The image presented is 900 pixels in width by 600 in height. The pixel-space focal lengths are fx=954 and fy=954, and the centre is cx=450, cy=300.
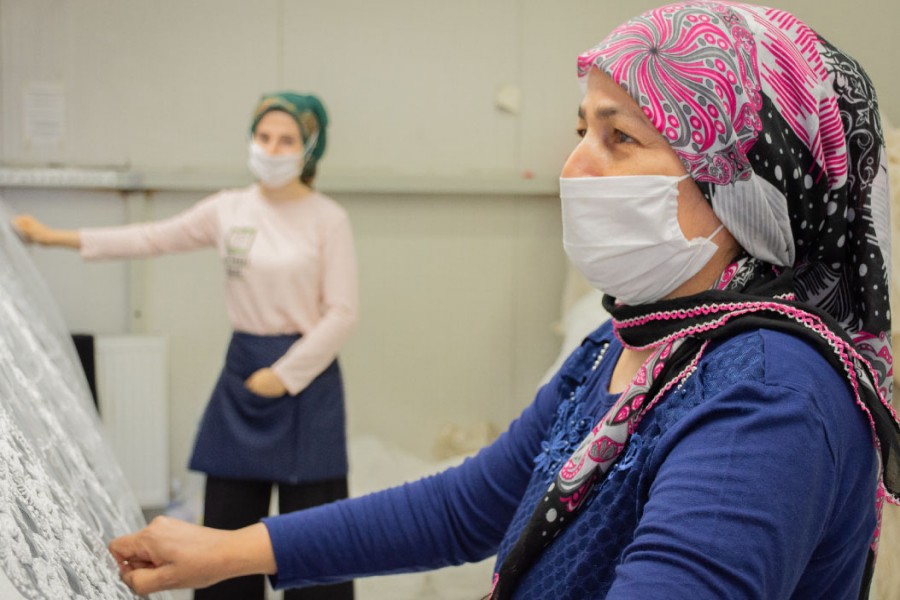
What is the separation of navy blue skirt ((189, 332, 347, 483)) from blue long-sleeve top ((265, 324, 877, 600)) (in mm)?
1422

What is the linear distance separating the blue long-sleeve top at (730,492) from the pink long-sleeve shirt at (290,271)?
142 cm

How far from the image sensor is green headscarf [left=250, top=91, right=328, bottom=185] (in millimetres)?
2516

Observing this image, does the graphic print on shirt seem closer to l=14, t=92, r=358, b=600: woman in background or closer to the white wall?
l=14, t=92, r=358, b=600: woman in background

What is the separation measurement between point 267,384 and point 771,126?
66.7 inches

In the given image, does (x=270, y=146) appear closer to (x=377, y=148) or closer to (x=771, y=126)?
(x=377, y=148)

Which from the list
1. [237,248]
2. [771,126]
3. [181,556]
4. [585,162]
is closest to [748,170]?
[771,126]

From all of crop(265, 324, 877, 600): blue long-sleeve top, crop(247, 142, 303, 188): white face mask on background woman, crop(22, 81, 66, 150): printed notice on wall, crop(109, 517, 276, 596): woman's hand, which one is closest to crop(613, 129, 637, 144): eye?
crop(265, 324, 877, 600): blue long-sleeve top

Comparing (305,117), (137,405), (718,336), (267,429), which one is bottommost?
(137,405)

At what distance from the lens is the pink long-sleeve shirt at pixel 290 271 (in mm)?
2357

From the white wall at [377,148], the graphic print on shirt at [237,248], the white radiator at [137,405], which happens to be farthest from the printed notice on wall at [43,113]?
the graphic print on shirt at [237,248]

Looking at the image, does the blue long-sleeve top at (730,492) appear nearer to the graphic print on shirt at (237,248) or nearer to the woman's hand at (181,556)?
the woman's hand at (181,556)

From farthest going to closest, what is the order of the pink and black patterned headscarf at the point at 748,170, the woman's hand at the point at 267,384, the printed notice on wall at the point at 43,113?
the printed notice on wall at the point at 43,113, the woman's hand at the point at 267,384, the pink and black patterned headscarf at the point at 748,170

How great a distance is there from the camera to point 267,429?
2.35 m

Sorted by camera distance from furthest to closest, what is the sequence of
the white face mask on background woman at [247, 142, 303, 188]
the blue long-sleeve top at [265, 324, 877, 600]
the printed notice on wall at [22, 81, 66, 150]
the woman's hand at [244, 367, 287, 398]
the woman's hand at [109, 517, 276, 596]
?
the printed notice on wall at [22, 81, 66, 150] < the white face mask on background woman at [247, 142, 303, 188] < the woman's hand at [244, 367, 287, 398] < the woman's hand at [109, 517, 276, 596] < the blue long-sleeve top at [265, 324, 877, 600]
